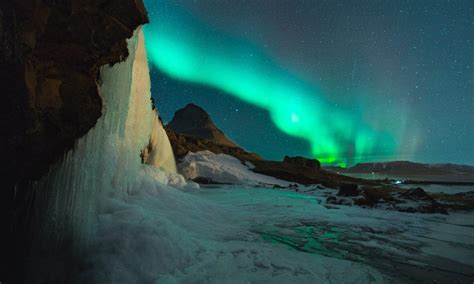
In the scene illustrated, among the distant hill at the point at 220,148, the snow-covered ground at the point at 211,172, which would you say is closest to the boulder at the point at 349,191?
the snow-covered ground at the point at 211,172

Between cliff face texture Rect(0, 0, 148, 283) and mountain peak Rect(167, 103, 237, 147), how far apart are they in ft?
298

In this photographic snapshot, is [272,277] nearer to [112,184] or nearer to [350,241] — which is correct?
[350,241]

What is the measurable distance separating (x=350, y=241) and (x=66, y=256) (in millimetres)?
7175

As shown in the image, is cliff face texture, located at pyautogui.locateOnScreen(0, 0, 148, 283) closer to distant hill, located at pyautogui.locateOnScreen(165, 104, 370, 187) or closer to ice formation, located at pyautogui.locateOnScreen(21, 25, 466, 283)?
ice formation, located at pyautogui.locateOnScreen(21, 25, 466, 283)

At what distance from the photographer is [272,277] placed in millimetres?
5188

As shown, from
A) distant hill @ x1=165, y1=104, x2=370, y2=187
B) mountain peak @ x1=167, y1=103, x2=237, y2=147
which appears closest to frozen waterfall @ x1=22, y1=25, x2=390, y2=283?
distant hill @ x1=165, y1=104, x2=370, y2=187

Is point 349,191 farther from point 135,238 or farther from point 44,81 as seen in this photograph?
point 44,81

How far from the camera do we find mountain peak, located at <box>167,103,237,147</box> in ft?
329

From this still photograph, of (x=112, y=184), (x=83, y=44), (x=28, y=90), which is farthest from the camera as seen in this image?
(x=112, y=184)

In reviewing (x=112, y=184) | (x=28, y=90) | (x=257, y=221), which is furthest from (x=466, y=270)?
(x=28, y=90)

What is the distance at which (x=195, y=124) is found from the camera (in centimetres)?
11525

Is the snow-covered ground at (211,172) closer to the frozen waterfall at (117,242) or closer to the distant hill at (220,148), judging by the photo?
the distant hill at (220,148)

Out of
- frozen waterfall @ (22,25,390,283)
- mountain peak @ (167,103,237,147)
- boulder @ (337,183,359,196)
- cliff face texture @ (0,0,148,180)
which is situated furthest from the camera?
mountain peak @ (167,103,237,147)

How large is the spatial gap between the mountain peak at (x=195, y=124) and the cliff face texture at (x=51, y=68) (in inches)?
3580
